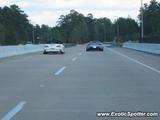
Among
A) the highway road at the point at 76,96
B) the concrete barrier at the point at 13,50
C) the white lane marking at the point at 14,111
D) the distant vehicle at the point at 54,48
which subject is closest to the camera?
the white lane marking at the point at 14,111

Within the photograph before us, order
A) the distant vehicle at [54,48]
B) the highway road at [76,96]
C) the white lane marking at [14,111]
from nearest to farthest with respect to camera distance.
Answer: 1. the white lane marking at [14,111]
2. the highway road at [76,96]
3. the distant vehicle at [54,48]

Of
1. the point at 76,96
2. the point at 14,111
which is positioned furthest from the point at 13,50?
the point at 14,111

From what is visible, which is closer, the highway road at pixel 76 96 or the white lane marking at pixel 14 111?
the white lane marking at pixel 14 111

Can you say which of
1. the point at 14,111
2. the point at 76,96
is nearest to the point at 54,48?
the point at 76,96

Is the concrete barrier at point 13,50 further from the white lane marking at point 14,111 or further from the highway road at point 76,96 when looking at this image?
the white lane marking at point 14,111

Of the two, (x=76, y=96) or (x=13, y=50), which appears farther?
(x=13, y=50)

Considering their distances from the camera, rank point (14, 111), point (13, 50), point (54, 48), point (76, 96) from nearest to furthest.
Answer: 1. point (14, 111)
2. point (76, 96)
3. point (13, 50)
4. point (54, 48)

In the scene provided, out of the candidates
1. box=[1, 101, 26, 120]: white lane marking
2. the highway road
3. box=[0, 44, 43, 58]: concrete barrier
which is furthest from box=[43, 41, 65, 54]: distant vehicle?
box=[1, 101, 26, 120]: white lane marking

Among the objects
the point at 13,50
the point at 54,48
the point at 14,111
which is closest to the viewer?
the point at 14,111

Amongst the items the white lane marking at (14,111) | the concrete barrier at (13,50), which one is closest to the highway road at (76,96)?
the white lane marking at (14,111)

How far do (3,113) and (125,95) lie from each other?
4.14 meters

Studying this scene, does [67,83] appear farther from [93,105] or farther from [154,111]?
[154,111]

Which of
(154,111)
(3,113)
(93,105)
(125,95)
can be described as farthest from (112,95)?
(3,113)

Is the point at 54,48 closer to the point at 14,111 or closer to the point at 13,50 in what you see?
the point at 13,50
